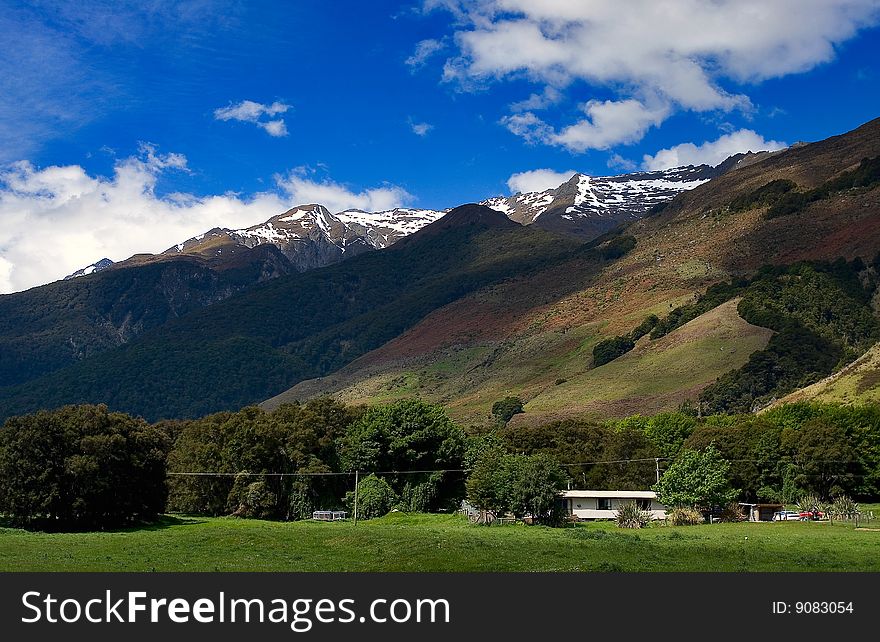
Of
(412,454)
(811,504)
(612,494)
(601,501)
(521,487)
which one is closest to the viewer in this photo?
(521,487)

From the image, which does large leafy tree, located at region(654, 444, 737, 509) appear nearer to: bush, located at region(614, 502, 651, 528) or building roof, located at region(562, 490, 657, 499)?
bush, located at region(614, 502, 651, 528)

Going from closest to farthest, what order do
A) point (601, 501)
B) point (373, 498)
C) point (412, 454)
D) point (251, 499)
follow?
point (373, 498) → point (251, 499) → point (412, 454) → point (601, 501)

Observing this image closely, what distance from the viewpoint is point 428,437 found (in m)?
106

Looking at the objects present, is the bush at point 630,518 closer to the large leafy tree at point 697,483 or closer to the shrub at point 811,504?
the large leafy tree at point 697,483

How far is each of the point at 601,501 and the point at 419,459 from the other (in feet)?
66.0

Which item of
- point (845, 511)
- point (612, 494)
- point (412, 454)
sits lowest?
point (845, 511)

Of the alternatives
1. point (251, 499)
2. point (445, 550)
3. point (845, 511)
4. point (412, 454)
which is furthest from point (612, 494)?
point (445, 550)

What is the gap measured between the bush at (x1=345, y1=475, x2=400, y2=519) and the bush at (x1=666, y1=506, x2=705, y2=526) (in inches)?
1151

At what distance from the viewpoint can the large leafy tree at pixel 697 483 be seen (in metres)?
87.5

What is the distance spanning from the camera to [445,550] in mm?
53062

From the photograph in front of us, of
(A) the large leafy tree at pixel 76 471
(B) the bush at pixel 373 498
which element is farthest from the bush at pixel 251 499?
(A) the large leafy tree at pixel 76 471

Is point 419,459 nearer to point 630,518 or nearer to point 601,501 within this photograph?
point 601,501

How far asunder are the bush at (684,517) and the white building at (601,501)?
1324 centimetres

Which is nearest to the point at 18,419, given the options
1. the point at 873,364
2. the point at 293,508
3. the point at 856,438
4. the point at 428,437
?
the point at 293,508
